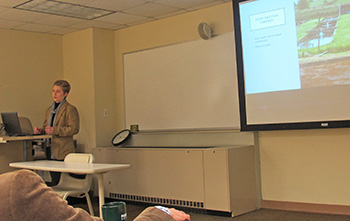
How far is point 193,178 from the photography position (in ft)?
16.4

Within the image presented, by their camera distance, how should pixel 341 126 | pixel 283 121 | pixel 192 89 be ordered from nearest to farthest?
pixel 341 126 < pixel 283 121 < pixel 192 89

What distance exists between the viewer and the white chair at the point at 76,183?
411cm

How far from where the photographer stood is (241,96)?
501cm

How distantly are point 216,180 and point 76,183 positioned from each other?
1.52 meters

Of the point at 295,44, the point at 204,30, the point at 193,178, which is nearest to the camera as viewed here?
the point at 295,44

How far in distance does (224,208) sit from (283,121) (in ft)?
3.76

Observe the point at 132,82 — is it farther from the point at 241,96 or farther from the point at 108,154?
the point at 241,96

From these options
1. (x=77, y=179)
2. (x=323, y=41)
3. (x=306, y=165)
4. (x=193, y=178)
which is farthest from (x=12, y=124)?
(x=323, y=41)

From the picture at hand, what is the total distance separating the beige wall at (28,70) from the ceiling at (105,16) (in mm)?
176

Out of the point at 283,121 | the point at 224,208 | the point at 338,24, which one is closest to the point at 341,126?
the point at 283,121

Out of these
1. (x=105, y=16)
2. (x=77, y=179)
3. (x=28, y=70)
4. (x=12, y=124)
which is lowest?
(x=77, y=179)

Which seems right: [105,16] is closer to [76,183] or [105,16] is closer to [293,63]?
[76,183]

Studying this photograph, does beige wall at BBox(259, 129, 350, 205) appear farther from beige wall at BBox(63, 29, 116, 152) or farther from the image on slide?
beige wall at BBox(63, 29, 116, 152)

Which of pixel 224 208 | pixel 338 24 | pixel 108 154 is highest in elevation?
pixel 338 24
